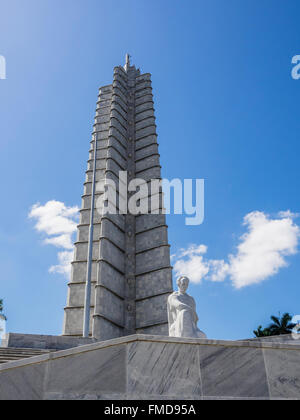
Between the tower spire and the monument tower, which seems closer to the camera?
the monument tower

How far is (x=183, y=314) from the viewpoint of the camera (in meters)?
7.46

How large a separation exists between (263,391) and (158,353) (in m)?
1.63

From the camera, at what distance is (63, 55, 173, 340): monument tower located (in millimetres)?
20195

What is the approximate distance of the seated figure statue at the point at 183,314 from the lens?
7.33m

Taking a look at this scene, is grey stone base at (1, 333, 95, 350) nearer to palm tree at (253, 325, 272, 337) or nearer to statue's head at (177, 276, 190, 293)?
statue's head at (177, 276, 190, 293)

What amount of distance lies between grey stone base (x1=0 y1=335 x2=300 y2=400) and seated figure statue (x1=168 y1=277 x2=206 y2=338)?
1.89 meters

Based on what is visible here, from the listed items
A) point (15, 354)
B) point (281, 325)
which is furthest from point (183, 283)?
point (281, 325)

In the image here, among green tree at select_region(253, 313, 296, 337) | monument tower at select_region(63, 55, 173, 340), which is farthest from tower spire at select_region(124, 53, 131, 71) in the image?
green tree at select_region(253, 313, 296, 337)

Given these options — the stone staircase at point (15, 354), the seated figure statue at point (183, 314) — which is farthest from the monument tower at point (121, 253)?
the seated figure statue at point (183, 314)

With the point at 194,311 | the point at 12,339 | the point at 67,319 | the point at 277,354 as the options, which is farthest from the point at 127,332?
the point at 277,354

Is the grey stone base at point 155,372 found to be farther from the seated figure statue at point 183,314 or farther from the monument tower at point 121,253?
the monument tower at point 121,253

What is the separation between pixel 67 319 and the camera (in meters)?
20.6

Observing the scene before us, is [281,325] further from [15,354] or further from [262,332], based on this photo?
[15,354]

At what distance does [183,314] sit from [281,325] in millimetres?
36193
